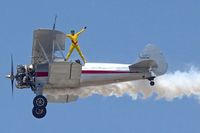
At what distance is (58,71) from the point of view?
63.1 metres

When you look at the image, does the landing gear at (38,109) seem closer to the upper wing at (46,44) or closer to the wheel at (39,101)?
the wheel at (39,101)

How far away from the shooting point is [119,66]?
65.4 meters

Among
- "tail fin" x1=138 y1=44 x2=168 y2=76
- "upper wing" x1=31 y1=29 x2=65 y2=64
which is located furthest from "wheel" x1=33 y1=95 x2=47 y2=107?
"tail fin" x1=138 y1=44 x2=168 y2=76

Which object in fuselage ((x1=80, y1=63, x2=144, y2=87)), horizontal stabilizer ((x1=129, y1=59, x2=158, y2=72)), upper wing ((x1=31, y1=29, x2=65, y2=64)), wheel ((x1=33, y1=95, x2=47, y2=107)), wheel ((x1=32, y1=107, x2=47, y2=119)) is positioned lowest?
wheel ((x1=32, y1=107, x2=47, y2=119))

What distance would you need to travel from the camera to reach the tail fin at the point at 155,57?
216ft

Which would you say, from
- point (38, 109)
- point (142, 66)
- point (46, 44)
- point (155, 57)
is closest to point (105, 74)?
point (142, 66)

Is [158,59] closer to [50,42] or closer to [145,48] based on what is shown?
[145,48]

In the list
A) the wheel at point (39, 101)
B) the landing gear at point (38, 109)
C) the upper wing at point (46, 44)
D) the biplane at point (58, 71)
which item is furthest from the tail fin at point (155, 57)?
the landing gear at point (38, 109)

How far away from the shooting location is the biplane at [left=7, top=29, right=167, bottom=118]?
63.1m

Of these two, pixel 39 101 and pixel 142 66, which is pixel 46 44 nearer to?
pixel 39 101

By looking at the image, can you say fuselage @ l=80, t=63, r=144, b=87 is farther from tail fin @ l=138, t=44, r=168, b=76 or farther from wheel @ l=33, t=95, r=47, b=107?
wheel @ l=33, t=95, r=47, b=107

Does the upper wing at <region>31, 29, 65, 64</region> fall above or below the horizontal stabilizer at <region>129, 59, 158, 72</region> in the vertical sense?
above

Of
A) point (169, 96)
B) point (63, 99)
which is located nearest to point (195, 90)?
point (169, 96)

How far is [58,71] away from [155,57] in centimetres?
542
